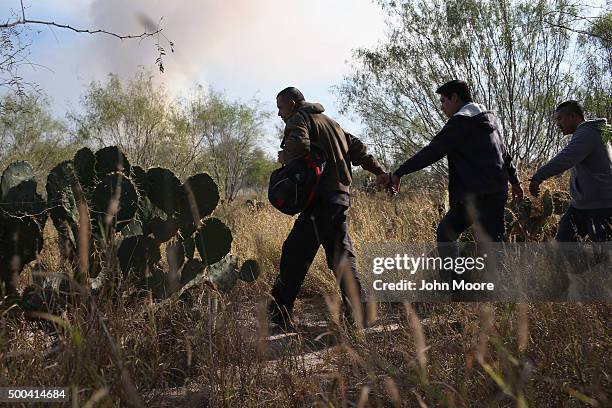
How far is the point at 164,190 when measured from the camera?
3.59 meters

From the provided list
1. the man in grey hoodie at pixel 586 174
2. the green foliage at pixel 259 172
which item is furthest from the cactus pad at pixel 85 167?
the green foliage at pixel 259 172

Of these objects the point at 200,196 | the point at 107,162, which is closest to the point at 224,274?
the point at 200,196

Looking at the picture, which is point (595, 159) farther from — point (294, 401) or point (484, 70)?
point (484, 70)

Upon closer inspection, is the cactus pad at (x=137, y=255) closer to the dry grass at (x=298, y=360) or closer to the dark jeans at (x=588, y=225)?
the dry grass at (x=298, y=360)

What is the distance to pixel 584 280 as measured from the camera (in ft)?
11.9

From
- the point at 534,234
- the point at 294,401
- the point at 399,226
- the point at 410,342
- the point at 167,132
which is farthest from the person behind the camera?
the point at 167,132

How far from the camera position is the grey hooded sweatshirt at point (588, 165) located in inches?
166

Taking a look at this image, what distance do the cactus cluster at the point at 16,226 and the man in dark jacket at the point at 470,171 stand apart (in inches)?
95.4

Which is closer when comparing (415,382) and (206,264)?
(415,382)

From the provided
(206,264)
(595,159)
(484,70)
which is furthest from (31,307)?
(484,70)

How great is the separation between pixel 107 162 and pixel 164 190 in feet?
1.22

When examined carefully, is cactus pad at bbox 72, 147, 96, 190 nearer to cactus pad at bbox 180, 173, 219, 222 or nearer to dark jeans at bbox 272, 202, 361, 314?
cactus pad at bbox 180, 173, 219, 222

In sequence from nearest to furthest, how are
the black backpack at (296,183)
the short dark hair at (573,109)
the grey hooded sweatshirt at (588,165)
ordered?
1. the black backpack at (296,183)
2. the grey hooded sweatshirt at (588,165)
3. the short dark hair at (573,109)

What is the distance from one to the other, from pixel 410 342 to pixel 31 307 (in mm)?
1970
